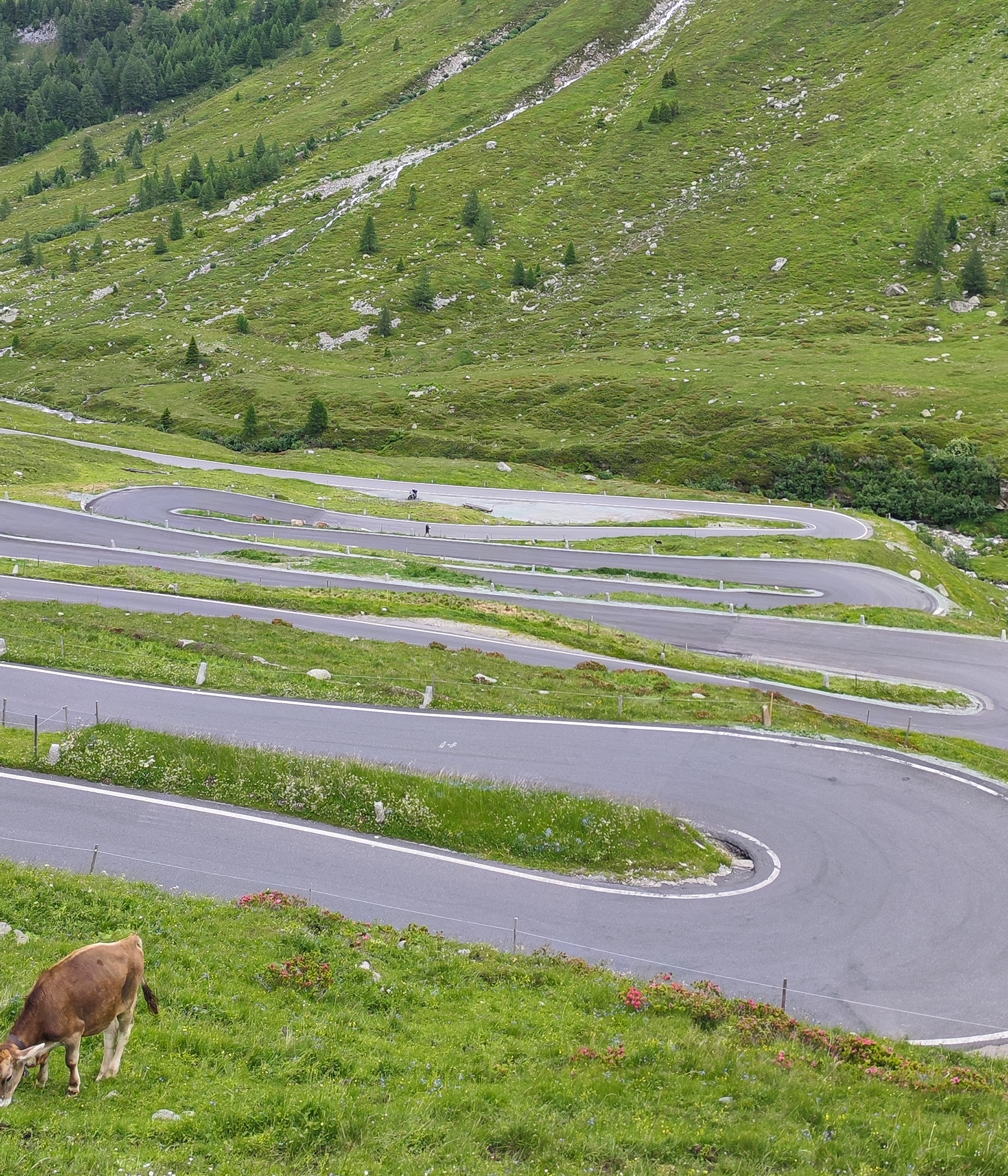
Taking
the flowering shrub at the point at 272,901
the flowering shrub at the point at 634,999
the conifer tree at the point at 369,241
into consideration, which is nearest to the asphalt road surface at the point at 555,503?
the flowering shrub at the point at 272,901

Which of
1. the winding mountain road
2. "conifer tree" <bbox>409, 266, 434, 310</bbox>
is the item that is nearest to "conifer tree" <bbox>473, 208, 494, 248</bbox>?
"conifer tree" <bbox>409, 266, 434, 310</bbox>

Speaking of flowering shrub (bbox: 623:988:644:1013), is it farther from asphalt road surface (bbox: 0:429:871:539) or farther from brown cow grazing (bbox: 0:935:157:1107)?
asphalt road surface (bbox: 0:429:871:539)

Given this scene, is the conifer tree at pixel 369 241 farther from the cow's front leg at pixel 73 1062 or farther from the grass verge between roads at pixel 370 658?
the cow's front leg at pixel 73 1062

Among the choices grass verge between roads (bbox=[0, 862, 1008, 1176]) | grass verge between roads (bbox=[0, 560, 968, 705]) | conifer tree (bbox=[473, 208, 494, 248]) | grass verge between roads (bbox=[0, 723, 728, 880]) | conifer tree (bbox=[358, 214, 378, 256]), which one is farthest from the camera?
conifer tree (bbox=[358, 214, 378, 256])

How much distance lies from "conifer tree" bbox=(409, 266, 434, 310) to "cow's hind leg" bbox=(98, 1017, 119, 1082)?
121 meters

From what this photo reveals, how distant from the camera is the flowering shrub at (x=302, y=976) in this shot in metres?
11.5

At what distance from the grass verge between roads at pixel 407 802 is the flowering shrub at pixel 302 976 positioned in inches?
246

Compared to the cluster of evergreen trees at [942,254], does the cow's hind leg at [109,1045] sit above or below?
below

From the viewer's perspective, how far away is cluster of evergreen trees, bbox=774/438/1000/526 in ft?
244

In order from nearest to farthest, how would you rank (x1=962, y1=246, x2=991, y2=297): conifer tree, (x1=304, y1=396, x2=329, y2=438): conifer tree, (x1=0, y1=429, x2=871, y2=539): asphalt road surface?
(x1=0, y1=429, x2=871, y2=539): asphalt road surface
(x1=304, y1=396, x2=329, y2=438): conifer tree
(x1=962, y1=246, x2=991, y2=297): conifer tree

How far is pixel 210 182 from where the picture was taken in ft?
529

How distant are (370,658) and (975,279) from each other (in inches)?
4427

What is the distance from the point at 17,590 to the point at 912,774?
33891mm

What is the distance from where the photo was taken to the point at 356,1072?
9.56 meters
